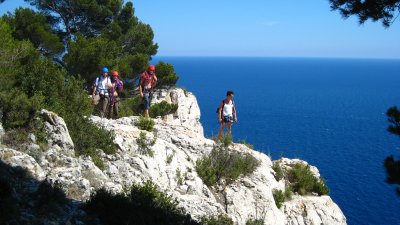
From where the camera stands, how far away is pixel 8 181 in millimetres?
7211

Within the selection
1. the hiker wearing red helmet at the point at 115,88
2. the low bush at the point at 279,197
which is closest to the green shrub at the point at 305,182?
the low bush at the point at 279,197

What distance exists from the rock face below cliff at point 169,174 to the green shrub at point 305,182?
481mm

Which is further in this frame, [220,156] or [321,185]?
[321,185]

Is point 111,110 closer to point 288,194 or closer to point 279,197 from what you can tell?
point 279,197

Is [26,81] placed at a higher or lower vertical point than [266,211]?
higher

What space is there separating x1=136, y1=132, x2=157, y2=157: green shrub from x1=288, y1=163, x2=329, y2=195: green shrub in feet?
20.6

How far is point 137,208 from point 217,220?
250 centimetres

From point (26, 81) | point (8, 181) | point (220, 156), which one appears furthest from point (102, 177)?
point (220, 156)

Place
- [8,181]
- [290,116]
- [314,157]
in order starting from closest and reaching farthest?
[8,181] → [314,157] → [290,116]

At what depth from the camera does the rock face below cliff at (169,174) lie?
344 inches

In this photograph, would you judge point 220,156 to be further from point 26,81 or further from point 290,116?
point 290,116

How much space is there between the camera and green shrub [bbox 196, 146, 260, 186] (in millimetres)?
12891

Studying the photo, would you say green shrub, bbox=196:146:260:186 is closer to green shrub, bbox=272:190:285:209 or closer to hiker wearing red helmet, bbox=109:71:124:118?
green shrub, bbox=272:190:285:209

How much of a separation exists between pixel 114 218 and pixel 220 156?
6.46 meters
